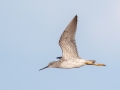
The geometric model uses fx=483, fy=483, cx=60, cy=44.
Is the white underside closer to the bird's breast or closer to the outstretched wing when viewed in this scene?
the bird's breast

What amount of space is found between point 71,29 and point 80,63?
2227mm

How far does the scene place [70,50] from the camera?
31062mm

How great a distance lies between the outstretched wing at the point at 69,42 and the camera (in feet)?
100

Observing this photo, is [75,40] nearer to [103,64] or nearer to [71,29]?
[71,29]

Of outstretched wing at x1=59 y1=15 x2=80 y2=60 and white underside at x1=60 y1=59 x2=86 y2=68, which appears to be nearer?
white underside at x1=60 y1=59 x2=86 y2=68

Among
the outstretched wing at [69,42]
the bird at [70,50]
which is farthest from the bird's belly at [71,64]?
the outstretched wing at [69,42]

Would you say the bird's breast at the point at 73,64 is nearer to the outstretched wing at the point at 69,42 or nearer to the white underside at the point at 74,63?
the white underside at the point at 74,63

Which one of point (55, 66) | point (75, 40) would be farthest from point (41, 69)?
point (75, 40)

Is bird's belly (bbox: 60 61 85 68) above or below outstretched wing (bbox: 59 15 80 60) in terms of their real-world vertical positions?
below

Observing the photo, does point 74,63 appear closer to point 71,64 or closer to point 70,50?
point 71,64

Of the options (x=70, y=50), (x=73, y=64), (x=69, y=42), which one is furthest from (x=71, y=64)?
(x=69, y=42)

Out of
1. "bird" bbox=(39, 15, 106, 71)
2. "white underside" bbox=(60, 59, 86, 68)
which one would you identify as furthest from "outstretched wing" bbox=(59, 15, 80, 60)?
"white underside" bbox=(60, 59, 86, 68)

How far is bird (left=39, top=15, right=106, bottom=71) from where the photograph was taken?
100ft

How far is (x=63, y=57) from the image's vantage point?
31.3m
